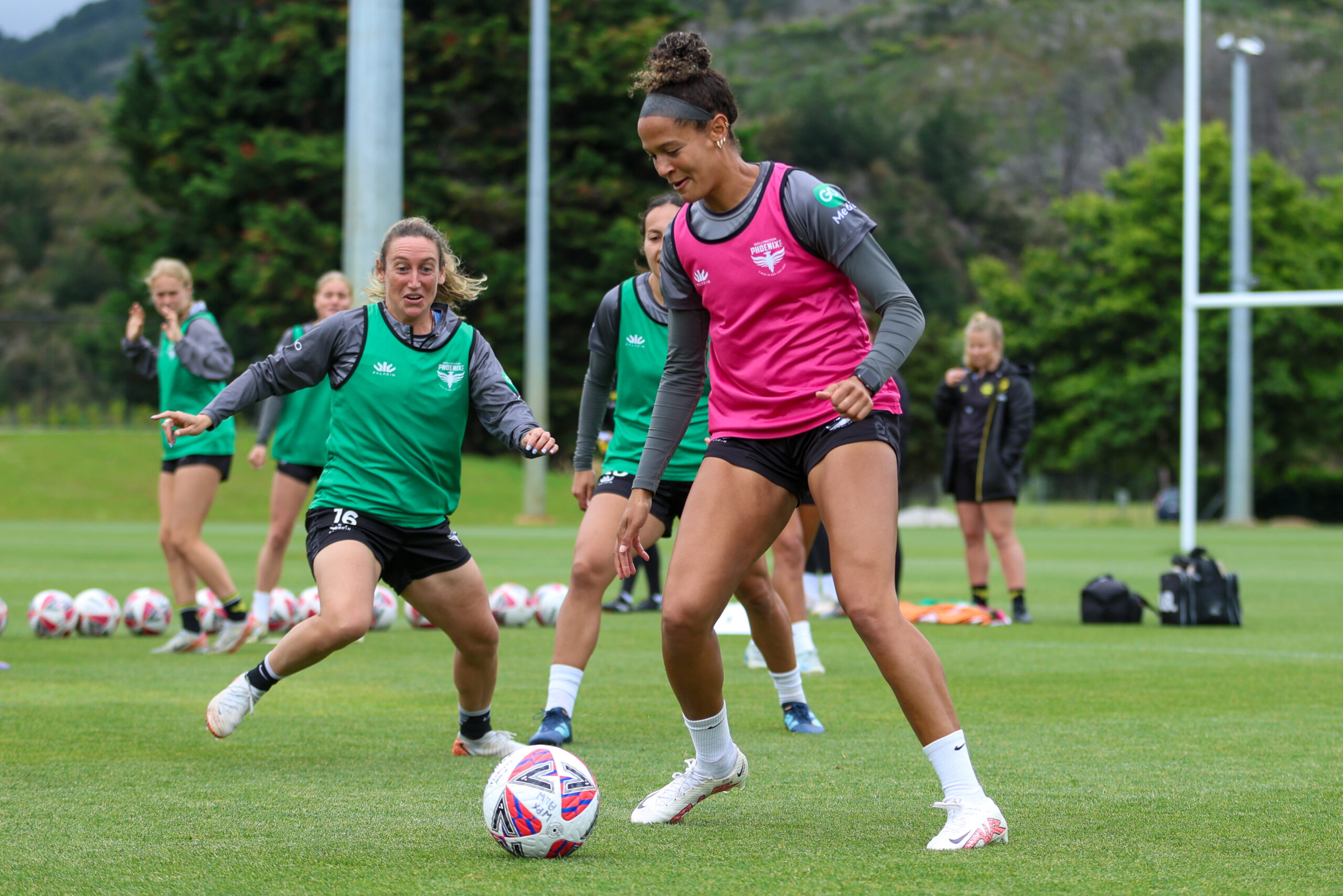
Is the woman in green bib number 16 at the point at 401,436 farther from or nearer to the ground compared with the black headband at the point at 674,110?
nearer to the ground

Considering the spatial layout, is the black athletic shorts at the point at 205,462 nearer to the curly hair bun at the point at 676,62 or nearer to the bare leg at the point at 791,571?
the bare leg at the point at 791,571

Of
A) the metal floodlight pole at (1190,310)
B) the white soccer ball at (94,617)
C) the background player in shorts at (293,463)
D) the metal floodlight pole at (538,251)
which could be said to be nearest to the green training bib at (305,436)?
the background player in shorts at (293,463)

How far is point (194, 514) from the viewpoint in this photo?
932cm

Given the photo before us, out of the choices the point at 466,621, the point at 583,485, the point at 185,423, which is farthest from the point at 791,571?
the point at 185,423

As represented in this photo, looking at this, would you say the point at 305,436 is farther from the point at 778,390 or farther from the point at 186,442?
the point at 778,390

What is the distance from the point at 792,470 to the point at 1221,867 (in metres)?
1.56

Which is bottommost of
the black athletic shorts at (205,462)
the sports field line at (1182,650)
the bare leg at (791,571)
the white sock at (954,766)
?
the sports field line at (1182,650)

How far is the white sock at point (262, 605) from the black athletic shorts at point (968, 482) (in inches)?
205

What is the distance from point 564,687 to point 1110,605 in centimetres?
696

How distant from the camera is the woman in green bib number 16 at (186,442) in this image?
917 cm

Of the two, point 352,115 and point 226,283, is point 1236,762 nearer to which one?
point 352,115

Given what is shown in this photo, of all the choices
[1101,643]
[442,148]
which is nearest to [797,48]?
[442,148]

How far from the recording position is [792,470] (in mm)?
4539

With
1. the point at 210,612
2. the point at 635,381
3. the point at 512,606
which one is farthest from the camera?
the point at 512,606
